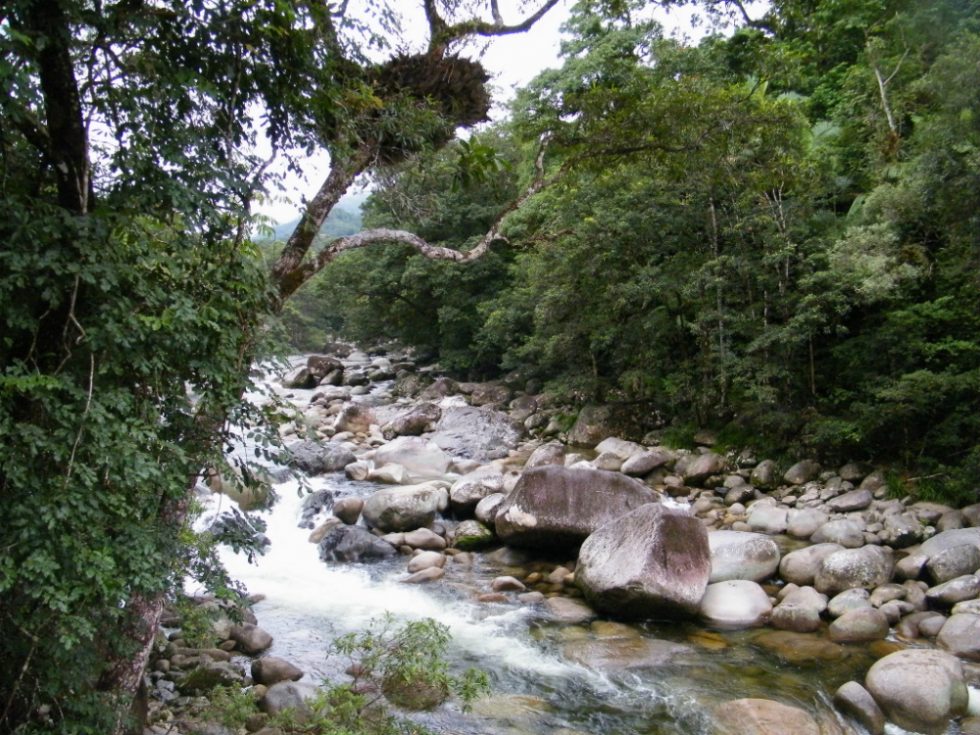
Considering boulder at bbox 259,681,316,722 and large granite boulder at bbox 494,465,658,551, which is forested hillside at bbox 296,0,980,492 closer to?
large granite boulder at bbox 494,465,658,551

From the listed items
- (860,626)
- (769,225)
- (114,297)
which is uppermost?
(769,225)

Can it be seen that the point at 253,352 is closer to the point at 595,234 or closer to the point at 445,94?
the point at 445,94

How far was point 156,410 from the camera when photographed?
122 inches

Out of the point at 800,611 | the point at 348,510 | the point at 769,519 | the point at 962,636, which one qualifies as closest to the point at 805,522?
the point at 769,519

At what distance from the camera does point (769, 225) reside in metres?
12.4

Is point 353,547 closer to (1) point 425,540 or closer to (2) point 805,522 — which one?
(1) point 425,540

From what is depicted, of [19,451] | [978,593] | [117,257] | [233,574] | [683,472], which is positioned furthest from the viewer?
[683,472]

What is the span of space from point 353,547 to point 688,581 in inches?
186

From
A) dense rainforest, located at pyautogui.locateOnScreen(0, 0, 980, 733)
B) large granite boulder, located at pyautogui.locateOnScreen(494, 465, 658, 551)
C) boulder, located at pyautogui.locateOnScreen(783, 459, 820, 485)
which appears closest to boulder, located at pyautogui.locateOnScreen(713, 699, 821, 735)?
large granite boulder, located at pyautogui.locateOnScreen(494, 465, 658, 551)

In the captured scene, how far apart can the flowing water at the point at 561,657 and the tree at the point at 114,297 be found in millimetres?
3167

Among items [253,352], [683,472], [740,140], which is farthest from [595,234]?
[253,352]

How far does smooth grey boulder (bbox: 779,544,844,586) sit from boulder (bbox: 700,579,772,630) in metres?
0.64

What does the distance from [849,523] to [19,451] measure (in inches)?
380

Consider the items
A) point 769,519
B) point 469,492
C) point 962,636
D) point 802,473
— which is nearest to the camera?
point 962,636
